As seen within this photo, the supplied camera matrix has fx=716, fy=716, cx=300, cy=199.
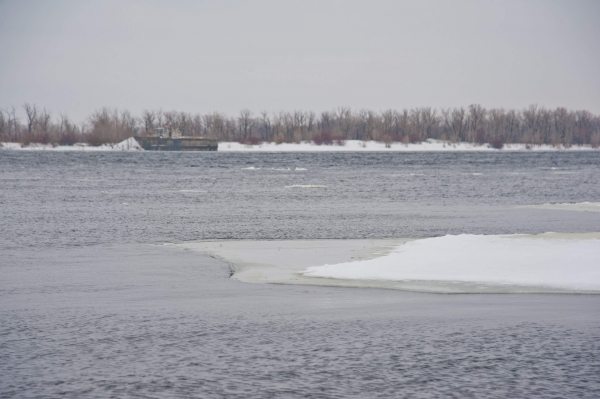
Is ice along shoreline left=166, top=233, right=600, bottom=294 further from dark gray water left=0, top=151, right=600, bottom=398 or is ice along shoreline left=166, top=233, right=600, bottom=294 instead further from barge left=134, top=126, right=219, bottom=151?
barge left=134, top=126, right=219, bottom=151

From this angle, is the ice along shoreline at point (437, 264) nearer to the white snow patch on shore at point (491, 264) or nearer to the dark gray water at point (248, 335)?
the white snow patch on shore at point (491, 264)

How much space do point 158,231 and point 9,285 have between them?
9.92 meters

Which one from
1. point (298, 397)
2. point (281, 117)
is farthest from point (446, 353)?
point (281, 117)

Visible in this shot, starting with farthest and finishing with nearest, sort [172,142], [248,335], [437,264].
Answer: [172,142] → [437,264] → [248,335]

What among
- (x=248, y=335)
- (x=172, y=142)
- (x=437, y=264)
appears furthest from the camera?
(x=172, y=142)

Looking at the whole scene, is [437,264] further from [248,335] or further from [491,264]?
[248,335]

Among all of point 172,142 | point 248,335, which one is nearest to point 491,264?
point 248,335

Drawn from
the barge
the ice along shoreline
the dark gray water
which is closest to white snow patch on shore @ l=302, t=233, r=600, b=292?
the ice along shoreline

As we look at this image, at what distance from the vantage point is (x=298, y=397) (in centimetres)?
752

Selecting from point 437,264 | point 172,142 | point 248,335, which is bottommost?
point 248,335

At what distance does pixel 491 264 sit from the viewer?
1495cm

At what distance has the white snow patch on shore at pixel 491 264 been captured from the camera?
13766 mm

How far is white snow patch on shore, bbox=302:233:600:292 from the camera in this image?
45.2 feet

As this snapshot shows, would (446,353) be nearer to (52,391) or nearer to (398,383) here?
(398,383)
